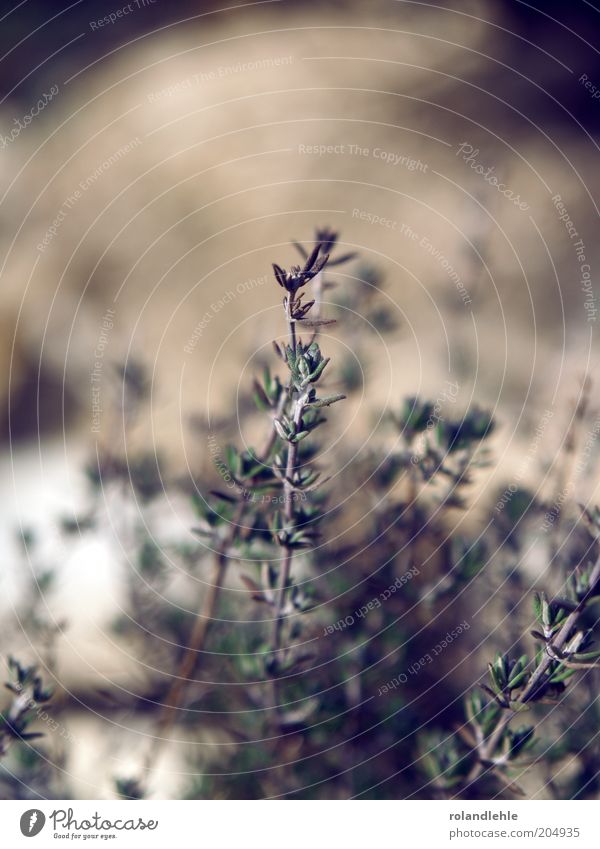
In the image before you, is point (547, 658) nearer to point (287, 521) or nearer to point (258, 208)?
point (287, 521)

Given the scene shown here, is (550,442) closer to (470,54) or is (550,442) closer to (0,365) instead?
(470,54)

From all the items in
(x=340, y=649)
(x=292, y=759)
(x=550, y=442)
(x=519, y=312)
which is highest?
(x=519, y=312)
